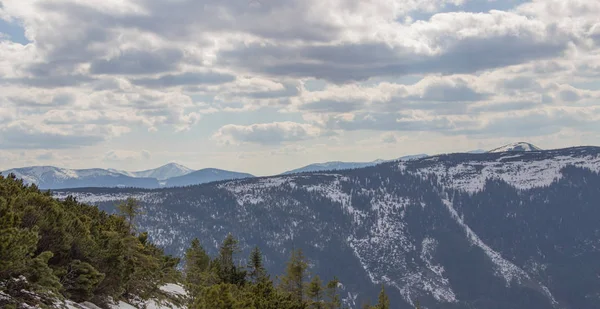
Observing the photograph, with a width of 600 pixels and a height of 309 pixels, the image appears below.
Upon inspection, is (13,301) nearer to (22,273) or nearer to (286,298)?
(22,273)

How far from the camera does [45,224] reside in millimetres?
23891

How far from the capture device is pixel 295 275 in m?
71.1

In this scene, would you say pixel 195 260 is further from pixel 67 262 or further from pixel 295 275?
pixel 67 262

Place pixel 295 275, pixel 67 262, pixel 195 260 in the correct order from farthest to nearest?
pixel 195 260, pixel 295 275, pixel 67 262

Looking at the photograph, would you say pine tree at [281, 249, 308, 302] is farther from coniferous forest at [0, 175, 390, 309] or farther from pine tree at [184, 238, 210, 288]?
coniferous forest at [0, 175, 390, 309]

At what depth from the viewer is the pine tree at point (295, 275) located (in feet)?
232

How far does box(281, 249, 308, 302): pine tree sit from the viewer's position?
232ft

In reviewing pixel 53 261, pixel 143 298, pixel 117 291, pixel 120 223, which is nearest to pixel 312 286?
pixel 120 223

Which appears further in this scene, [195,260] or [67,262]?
[195,260]

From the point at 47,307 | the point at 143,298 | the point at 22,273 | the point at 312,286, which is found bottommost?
the point at 312,286

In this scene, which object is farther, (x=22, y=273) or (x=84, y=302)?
(x=84, y=302)

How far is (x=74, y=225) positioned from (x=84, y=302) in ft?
12.3

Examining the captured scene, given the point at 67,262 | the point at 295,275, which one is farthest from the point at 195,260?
the point at 67,262

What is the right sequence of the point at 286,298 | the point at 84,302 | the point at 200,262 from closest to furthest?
the point at 84,302 → the point at 286,298 → the point at 200,262
